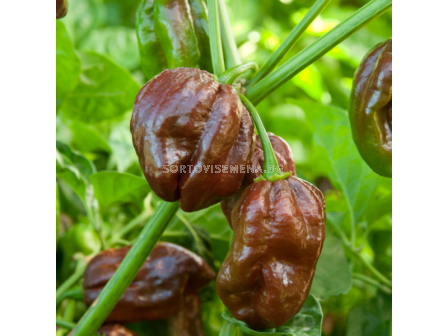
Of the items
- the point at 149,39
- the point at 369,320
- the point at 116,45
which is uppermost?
the point at 149,39

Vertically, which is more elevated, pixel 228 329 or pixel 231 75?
pixel 231 75

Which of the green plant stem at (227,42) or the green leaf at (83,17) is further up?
the green plant stem at (227,42)

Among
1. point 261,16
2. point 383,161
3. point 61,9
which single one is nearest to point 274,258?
point 383,161

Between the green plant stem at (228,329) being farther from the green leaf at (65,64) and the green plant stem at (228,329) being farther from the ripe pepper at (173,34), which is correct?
the green leaf at (65,64)

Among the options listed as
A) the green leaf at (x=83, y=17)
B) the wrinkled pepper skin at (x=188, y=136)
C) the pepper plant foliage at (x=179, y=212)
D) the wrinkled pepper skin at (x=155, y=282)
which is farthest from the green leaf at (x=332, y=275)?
the green leaf at (x=83, y=17)

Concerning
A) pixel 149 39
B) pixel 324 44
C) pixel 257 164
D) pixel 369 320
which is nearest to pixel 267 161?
pixel 257 164

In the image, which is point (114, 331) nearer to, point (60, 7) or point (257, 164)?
point (257, 164)

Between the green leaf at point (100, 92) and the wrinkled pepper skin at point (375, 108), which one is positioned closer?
the wrinkled pepper skin at point (375, 108)

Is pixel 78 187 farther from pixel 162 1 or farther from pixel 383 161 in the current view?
pixel 383 161
